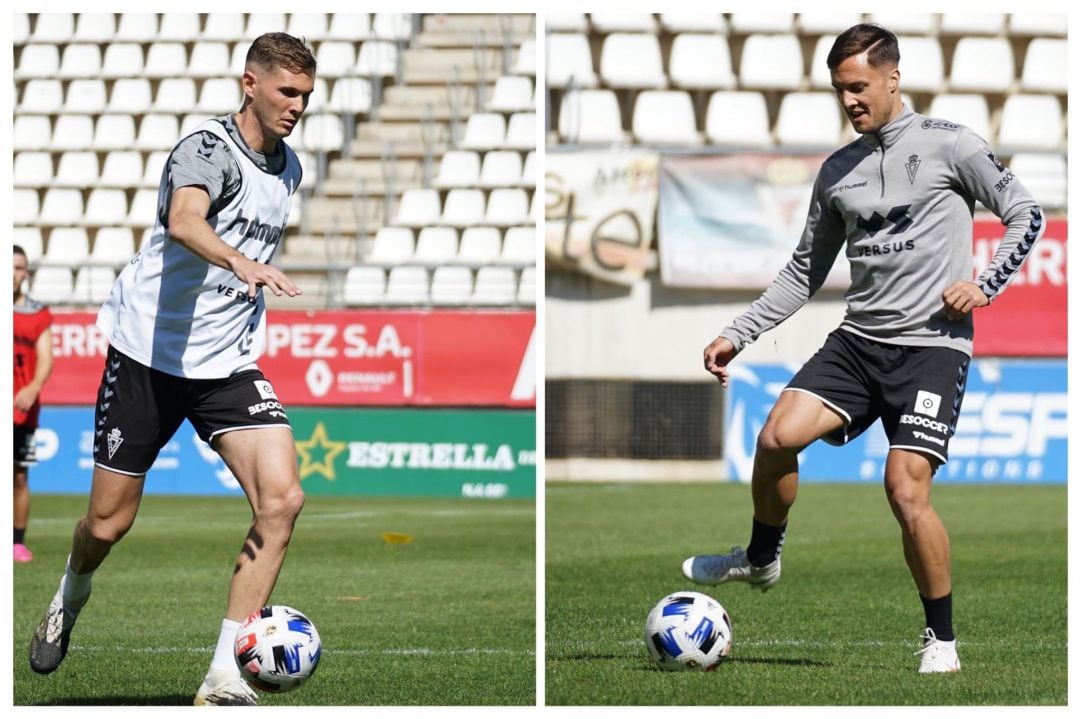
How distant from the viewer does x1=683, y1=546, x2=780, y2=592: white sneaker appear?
212 inches

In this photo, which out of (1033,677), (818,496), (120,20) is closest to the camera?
(1033,677)

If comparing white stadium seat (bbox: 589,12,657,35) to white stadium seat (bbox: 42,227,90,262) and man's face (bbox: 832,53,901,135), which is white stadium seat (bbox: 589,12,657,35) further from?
man's face (bbox: 832,53,901,135)

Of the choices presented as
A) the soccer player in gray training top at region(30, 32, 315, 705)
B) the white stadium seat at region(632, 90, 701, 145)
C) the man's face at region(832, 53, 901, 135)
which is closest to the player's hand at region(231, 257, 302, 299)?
the soccer player in gray training top at region(30, 32, 315, 705)

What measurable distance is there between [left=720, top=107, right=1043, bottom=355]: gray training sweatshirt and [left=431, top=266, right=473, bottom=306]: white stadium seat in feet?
30.3

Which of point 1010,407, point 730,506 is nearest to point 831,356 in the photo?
point 730,506

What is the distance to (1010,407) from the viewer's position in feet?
48.3

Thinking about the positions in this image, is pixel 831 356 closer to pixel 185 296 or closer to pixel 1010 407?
pixel 185 296

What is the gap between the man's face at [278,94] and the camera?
455cm

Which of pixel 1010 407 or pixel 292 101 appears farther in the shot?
pixel 1010 407

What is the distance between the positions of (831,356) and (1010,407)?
10123mm

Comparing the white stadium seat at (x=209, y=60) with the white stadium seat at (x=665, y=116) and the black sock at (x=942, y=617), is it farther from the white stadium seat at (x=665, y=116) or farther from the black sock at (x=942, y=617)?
the black sock at (x=942, y=617)

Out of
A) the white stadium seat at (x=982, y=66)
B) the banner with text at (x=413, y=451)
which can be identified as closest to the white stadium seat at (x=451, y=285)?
the banner with text at (x=413, y=451)

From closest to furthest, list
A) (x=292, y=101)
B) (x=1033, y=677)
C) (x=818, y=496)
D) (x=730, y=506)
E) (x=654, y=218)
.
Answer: (x=292, y=101), (x=1033, y=677), (x=730, y=506), (x=818, y=496), (x=654, y=218)

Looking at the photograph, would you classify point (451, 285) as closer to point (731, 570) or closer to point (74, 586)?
point (731, 570)
